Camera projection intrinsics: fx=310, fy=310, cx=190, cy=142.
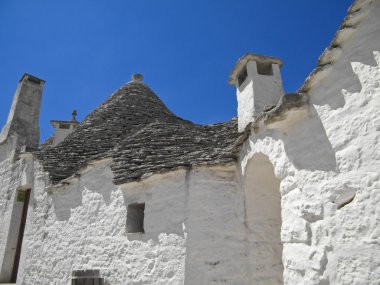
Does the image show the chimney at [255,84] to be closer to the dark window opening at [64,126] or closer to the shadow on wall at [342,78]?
the shadow on wall at [342,78]

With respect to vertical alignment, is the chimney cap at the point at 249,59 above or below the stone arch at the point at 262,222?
above

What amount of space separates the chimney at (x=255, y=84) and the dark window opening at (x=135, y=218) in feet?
7.41

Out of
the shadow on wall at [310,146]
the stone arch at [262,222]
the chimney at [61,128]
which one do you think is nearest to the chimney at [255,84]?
the stone arch at [262,222]

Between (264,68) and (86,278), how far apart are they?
190 inches

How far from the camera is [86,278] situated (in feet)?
16.5

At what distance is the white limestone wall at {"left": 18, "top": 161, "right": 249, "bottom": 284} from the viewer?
430 cm

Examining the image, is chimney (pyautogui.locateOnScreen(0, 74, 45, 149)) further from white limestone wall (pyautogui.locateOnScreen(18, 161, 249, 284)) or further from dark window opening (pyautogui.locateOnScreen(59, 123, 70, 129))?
white limestone wall (pyautogui.locateOnScreen(18, 161, 249, 284))

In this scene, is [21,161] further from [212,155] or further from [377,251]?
[377,251]

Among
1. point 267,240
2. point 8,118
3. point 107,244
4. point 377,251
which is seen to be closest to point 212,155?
point 267,240

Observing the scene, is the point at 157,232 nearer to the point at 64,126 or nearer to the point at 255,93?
the point at 255,93

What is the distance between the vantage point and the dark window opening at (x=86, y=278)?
497 centimetres

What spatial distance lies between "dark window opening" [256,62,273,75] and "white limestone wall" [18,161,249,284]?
7.19 ft

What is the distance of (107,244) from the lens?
206 inches

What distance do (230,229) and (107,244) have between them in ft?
7.19
